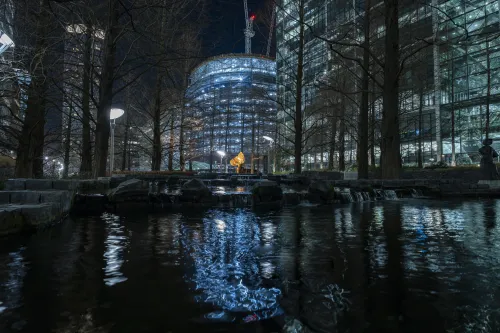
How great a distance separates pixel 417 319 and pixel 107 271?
274 centimetres

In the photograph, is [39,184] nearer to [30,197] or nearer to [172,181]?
[30,197]

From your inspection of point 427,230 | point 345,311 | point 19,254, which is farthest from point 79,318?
point 427,230

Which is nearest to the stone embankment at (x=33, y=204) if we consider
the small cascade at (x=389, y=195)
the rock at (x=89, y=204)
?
the rock at (x=89, y=204)

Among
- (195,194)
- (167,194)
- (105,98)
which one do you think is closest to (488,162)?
(195,194)

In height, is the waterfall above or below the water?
above

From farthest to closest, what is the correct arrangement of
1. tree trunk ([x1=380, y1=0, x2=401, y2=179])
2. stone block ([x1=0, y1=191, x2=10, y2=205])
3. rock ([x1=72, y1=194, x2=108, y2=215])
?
tree trunk ([x1=380, y1=0, x2=401, y2=179])
rock ([x1=72, y1=194, x2=108, y2=215])
stone block ([x1=0, y1=191, x2=10, y2=205])

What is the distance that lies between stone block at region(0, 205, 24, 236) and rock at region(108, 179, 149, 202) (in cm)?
335

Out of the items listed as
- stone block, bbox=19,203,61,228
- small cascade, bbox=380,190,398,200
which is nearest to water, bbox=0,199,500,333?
stone block, bbox=19,203,61,228

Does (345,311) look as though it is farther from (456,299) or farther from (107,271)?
(107,271)

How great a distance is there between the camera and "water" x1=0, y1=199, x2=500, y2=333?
195 cm

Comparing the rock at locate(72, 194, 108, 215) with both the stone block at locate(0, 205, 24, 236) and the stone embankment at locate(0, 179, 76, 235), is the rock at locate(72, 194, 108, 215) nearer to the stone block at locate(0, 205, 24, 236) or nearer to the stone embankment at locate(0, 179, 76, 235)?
the stone embankment at locate(0, 179, 76, 235)

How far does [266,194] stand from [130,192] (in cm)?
404

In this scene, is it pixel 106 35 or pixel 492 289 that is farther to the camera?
pixel 106 35

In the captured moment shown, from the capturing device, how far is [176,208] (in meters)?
8.50
